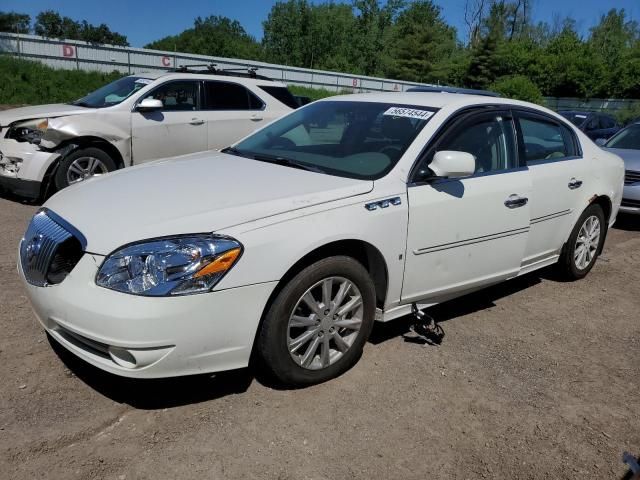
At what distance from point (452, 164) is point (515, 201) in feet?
2.92

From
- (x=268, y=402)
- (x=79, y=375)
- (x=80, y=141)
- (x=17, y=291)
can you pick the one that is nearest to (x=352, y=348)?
(x=268, y=402)

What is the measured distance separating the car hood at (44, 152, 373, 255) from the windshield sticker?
0.79 meters

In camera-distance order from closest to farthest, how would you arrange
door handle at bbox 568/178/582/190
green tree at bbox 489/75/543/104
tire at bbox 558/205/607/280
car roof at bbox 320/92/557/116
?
car roof at bbox 320/92/557/116 < door handle at bbox 568/178/582/190 < tire at bbox 558/205/607/280 < green tree at bbox 489/75/543/104

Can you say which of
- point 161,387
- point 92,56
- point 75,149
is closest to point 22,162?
point 75,149

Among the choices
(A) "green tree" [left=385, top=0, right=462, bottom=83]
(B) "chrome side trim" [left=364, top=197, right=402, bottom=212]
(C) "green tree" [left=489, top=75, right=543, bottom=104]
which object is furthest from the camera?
(A) "green tree" [left=385, top=0, right=462, bottom=83]

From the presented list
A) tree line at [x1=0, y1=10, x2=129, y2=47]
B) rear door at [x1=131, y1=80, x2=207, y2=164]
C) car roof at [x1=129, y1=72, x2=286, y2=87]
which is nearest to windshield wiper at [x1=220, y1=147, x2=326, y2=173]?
rear door at [x1=131, y1=80, x2=207, y2=164]

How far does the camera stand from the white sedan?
268 cm

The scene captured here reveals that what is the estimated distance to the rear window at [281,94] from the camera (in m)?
9.05

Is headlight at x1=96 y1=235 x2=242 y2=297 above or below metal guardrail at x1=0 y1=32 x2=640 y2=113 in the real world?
below

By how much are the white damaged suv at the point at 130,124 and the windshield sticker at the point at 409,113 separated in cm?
440

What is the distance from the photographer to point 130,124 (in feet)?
24.5

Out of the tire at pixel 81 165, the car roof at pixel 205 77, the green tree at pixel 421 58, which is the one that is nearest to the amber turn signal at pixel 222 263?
the tire at pixel 81 165

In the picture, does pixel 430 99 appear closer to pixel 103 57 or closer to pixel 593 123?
pixel 593 123

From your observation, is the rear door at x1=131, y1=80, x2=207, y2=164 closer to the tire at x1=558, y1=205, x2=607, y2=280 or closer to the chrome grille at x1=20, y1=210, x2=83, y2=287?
the chrome grille at x1=20, y1=210, x2=83, y2=287
